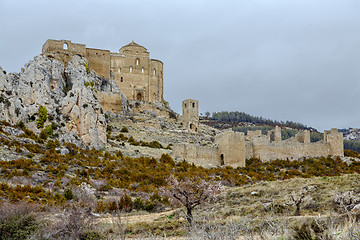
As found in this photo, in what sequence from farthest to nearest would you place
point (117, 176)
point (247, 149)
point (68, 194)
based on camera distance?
point (247, 149), point (117, 176), point (68, 194)

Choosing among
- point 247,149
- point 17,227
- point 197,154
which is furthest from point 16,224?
point 247,149

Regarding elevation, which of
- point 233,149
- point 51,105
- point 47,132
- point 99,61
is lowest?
point 233,149

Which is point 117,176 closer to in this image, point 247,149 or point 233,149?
point 233,149

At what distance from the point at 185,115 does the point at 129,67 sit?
29.9 feet

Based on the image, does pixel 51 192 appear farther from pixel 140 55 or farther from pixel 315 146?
pixel 140 55

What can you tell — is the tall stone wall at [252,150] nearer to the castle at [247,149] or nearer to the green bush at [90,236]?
the castle at [247,149]

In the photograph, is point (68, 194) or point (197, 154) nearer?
point (68, 194)

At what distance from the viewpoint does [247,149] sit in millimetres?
37656

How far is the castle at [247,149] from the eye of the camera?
1421 inches

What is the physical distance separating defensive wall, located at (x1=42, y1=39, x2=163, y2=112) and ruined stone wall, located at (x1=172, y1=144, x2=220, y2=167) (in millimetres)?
19613

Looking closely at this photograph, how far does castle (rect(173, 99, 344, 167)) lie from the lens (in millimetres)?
36094

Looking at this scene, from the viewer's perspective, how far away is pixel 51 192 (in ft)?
69.7

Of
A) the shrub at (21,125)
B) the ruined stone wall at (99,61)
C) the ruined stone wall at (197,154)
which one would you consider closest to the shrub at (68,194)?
the shrub at (21,125)

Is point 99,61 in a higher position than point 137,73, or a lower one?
higher
